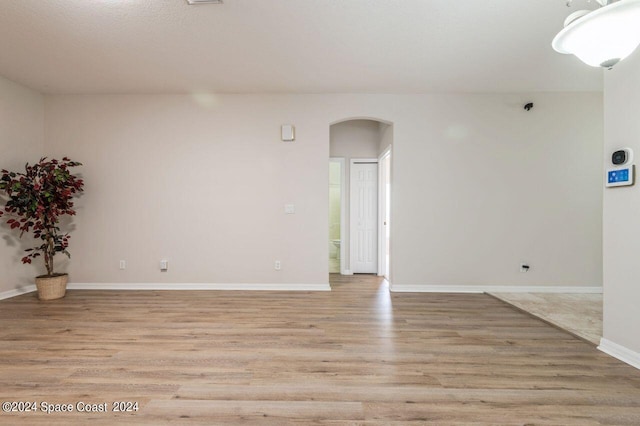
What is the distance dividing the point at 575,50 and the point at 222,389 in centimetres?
278

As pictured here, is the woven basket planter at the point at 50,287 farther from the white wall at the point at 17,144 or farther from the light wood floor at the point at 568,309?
the light wood floor at the point at 568,309

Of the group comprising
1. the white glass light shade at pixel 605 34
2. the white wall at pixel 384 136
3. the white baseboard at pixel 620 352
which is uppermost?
the white wall at pixel 384 136

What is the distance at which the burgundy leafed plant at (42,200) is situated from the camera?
3.72m

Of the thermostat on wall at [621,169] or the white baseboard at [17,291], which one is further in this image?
the white baseboard at [17,291]

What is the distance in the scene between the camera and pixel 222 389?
1897 mm

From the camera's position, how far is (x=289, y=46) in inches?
122

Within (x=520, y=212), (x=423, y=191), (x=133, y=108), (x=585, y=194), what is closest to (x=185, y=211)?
(x=133, y=108)

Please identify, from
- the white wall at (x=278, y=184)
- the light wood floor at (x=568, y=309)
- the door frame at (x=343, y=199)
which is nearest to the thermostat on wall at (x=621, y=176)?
the light wood floor at (x=568, y=309)

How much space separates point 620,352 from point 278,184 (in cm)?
392

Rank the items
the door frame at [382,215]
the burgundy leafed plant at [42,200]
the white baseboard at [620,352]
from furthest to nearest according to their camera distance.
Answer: the door frame at [382,215] < the burgundy leafed plant at [42,200] < the white baseboard at [620,352]

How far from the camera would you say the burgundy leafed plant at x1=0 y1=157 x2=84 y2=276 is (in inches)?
146

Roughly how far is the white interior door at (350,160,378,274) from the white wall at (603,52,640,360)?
347 cm

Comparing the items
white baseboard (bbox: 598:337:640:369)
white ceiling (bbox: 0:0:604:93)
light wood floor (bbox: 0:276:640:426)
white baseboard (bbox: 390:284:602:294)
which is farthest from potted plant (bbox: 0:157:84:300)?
white baseboard (bbox: 598:337:640:369)

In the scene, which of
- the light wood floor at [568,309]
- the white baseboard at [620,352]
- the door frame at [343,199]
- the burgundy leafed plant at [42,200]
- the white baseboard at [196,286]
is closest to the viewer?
the white baseboard at [620,352]
